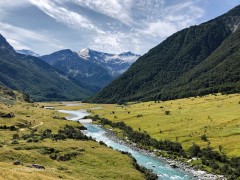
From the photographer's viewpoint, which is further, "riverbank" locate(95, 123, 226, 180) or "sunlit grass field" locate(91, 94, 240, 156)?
"sunlit grass field" locate(91, 94, 240, 156)

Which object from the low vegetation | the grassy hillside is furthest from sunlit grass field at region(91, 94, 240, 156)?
the grassy hillside

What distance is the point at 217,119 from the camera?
153750mm

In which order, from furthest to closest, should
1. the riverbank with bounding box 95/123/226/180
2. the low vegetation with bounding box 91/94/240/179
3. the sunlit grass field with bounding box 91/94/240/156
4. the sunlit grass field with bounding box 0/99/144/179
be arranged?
the sunlit grass field with bounding box 91/94/240/156, the low vegetation with bounding box 91/94/240/179, the riverbank with bounding box 95/123/226/180, the sunlit grass field with bounding box 0/99/144/179

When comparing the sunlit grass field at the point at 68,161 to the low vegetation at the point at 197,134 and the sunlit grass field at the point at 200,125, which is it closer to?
the low vegetation at the point at 197,134

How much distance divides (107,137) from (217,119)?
5044cm

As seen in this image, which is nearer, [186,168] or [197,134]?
[186,168]

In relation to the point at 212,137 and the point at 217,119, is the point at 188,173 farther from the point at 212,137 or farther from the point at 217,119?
the point at 217,119

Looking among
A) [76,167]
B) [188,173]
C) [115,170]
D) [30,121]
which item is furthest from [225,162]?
[30,121]

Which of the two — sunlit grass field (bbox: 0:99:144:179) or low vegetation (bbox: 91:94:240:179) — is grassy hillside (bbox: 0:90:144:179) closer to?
sunlit grass field (bbox: 0:99:144:179)

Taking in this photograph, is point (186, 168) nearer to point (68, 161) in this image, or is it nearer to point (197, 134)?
point (68, 161)

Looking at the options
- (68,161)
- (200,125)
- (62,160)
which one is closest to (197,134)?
(200,125)

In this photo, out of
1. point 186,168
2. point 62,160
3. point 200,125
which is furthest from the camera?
point 200,125

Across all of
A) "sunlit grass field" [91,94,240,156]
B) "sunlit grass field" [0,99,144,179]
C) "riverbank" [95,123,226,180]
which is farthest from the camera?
"sunlit grass field" [91,94,240,156]

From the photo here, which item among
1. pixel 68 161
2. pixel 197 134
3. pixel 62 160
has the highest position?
pixel 197 134
